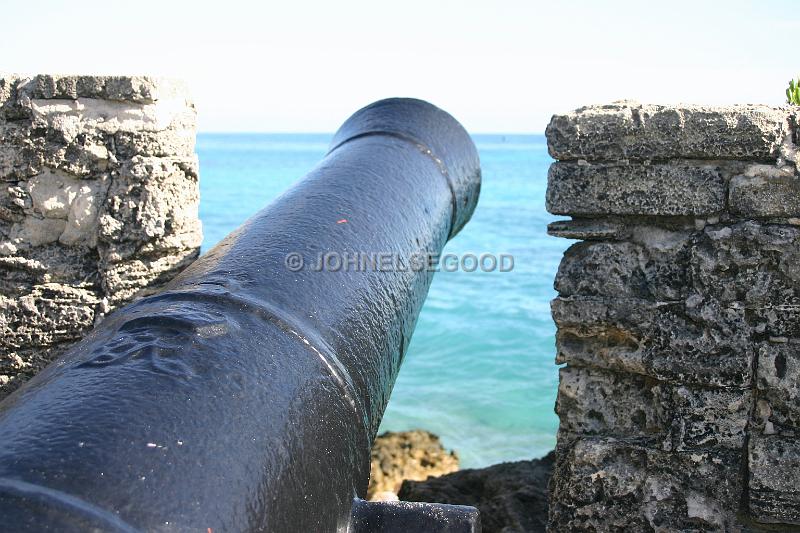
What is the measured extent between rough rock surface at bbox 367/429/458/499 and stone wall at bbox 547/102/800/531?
3.68 m

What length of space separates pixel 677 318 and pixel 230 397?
169 centimetres

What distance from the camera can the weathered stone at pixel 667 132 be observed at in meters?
2.55

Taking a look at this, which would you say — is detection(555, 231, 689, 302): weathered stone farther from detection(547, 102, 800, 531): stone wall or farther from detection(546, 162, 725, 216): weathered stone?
detection(546, 162, 725, 216): weathered stone

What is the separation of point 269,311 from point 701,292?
1537mm

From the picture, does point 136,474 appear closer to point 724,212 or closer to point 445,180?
point 724,212

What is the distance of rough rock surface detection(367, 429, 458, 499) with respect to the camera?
21.2ft

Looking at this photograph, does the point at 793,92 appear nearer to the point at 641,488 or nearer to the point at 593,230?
the point at 593,230

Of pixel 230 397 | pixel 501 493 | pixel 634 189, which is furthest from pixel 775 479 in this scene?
pixel 230 397

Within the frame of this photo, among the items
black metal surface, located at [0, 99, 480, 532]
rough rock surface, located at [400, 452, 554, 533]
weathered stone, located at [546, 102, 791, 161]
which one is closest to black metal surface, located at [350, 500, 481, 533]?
black metal surface, located at [0, 99, 480, 532]

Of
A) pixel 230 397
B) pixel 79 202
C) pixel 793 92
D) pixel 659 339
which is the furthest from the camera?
pixel 793 92

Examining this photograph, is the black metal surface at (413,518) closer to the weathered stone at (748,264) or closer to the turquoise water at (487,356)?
the weathered stone at (748,264)

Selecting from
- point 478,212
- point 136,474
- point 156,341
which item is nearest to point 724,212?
point 156,341

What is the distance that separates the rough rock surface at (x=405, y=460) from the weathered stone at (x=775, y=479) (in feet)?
12.8

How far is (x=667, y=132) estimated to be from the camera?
2.63 metres
